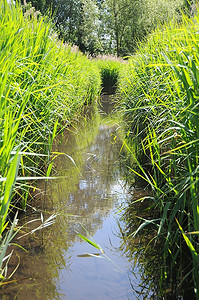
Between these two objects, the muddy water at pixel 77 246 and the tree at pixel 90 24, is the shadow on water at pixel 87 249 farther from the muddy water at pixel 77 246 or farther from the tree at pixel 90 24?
the tree at pixel 90 24

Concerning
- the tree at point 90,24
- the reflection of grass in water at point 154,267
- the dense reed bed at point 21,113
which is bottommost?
the reflection of grass in water at point 154,267

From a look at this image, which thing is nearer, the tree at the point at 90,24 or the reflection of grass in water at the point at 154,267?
the reflection of grass in water at the point at 154,267

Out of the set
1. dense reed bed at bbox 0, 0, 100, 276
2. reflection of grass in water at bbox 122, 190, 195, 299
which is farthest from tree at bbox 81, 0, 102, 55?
reflection of grass in water at bbox 122, 190, 195, 299

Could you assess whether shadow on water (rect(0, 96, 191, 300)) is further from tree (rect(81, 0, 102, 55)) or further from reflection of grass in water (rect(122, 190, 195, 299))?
tree (rect(81, 0, 102, 55))

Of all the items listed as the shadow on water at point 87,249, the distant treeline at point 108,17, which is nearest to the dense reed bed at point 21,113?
the shadow on water at point 87,249

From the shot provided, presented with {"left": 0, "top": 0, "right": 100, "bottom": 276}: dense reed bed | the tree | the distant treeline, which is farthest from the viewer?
the distant treeline

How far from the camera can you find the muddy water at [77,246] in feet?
4.99

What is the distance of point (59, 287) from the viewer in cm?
154

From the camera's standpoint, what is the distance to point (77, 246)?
1.90 metres

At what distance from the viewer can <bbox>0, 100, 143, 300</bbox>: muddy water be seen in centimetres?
152

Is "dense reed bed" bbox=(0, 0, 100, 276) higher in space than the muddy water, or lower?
higher

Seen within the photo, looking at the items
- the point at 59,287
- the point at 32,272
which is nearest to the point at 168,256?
the point at 59,287

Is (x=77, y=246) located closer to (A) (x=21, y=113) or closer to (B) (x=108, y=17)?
(A) (x=21, y=113)

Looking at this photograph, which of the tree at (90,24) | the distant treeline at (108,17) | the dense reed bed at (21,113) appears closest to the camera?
the dense reed bed at (21,113)
